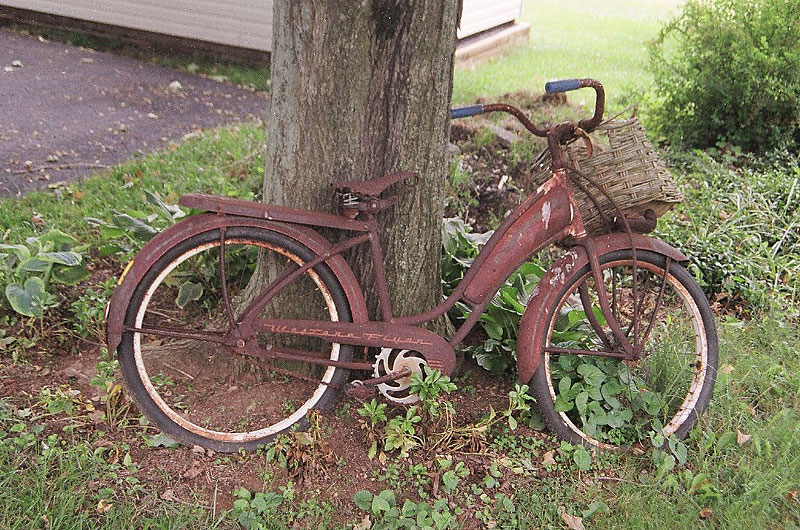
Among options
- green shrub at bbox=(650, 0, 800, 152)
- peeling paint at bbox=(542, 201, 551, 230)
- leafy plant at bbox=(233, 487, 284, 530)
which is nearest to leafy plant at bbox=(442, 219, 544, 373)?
peeling paint at bbox=(542, 201, 551, 230)

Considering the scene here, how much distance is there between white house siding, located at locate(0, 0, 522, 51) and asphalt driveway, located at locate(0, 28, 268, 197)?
1.78 ft

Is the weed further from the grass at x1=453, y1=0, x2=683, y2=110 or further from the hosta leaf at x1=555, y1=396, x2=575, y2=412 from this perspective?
the grass at x1=453, y1=0, x2=683, y2=110

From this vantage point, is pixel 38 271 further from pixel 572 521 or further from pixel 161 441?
pixel 572 521

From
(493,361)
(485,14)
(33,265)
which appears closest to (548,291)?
(493,361)

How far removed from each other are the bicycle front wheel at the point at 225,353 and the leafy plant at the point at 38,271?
0.41 m

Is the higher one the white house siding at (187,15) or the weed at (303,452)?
the white house siding at (187,15)

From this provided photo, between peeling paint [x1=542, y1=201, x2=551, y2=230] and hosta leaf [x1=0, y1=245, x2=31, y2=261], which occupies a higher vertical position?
peeling paint [x1=542, y1=201, x2=551, y2=230]

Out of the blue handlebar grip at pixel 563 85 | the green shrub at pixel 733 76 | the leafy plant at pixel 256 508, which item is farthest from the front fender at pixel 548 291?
the green shrub at pixel 733 76

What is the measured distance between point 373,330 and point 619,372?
1.07 meters

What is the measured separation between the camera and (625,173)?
2.95 meters

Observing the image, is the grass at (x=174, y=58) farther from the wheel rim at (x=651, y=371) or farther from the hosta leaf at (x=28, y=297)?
the wheel rim at (x=651, y=371)

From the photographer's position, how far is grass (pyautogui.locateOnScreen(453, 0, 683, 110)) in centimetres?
887

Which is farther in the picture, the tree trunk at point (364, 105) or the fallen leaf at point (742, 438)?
the fallen leaf at point (742, 438)

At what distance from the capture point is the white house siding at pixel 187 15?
8.83 meters
